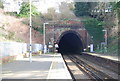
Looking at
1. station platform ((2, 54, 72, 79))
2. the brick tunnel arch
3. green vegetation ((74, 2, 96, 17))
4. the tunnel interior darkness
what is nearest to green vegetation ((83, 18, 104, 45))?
green vegetation ((74, 2, 96, 17))

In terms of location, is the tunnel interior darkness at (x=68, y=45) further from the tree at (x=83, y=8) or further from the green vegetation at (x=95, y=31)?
the green vegetation at (x=95, y=31)

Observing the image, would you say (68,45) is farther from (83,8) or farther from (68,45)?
(83,8)

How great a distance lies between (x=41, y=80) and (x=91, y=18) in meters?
48.9

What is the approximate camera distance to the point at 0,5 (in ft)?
182

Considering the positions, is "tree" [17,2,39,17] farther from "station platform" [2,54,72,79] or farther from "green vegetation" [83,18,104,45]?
"station platform" [2,54,72,79]

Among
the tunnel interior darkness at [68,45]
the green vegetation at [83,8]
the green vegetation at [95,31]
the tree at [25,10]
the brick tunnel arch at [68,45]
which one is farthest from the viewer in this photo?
the tunnel interior darkness at [68,45]

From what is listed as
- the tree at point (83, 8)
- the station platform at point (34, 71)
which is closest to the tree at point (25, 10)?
the tree at point (83, 8)

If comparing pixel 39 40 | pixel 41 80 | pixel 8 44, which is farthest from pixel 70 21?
pixel 41 80

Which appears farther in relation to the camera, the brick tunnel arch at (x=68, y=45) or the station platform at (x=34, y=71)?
the brick tunnel arch at (x=68, y=45)

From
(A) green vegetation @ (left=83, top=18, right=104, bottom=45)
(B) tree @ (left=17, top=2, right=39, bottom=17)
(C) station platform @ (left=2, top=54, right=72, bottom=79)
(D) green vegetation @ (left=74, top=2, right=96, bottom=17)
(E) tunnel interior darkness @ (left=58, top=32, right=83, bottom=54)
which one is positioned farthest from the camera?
(E) tunnel interior darkness @ (left=58, top=32, right=83, bottom=54)

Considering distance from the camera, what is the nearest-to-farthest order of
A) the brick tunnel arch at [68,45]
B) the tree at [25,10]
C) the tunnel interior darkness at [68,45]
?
the tree at [25,10], the brick tunnel arch at [68,45], the tunnel interior darkness at [68,45]

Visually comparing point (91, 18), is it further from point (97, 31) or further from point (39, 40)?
point (39, 40)

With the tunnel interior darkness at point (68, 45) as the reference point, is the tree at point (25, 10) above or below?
above

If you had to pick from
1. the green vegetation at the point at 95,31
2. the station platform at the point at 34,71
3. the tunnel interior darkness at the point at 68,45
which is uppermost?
the green vegetation at the point at 95,31
